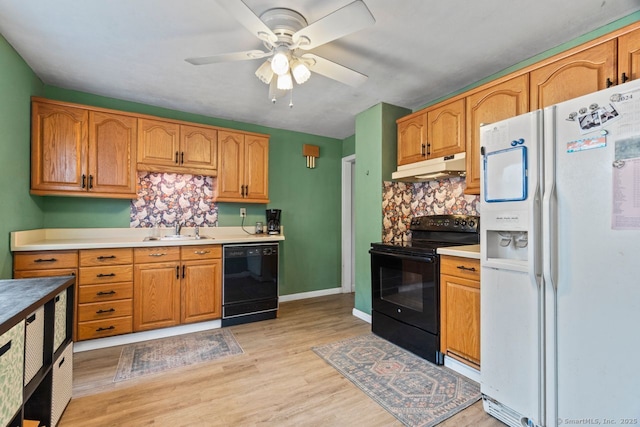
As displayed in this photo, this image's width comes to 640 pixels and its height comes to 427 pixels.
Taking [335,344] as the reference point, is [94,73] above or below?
above

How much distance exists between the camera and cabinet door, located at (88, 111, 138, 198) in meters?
2.88

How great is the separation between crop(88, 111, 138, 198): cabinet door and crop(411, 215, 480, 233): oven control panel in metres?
3.08

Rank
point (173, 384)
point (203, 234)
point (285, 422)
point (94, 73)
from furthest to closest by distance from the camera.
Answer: point (203, 234)
point (94, 73)
point (173, 384)
point (285, 422)

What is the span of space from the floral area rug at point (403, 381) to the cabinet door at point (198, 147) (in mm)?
2358

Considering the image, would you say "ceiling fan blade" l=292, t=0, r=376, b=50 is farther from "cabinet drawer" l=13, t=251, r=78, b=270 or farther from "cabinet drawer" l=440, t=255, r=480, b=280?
"cabinet drawer" l=13, t=251, r=78, b=270

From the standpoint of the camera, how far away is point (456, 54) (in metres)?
2.31

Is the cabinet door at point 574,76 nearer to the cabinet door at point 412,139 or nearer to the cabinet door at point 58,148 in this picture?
the cabinet door at point 412,139

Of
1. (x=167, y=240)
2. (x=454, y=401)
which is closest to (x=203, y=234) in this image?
(x=167, y=240)

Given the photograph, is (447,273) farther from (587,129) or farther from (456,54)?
(456,54)

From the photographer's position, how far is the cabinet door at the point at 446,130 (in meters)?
2.62

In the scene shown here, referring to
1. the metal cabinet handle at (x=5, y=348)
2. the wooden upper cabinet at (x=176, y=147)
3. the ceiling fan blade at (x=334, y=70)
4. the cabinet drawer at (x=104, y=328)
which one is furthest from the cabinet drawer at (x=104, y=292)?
the ceiling fan blade at (x=334, y=70)

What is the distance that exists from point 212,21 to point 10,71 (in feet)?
5.59

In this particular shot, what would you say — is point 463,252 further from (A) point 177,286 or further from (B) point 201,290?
(A) point 177,286

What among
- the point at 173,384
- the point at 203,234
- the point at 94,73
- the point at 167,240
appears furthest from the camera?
the point at 203,234
